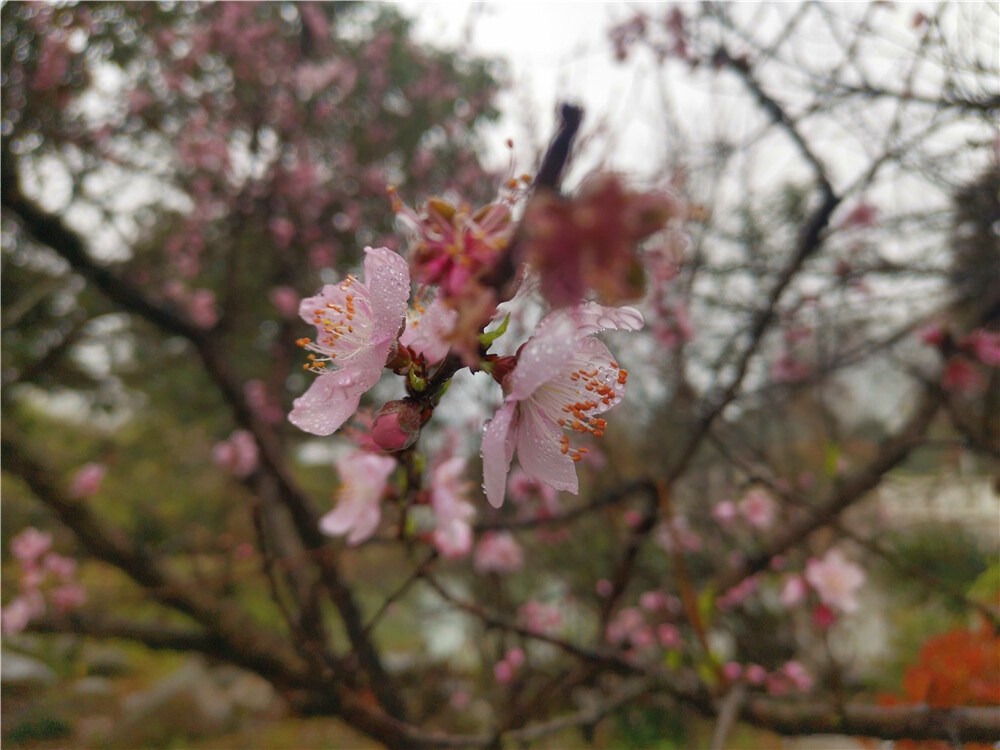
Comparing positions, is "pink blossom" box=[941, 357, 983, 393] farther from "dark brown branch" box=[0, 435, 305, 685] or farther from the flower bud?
"dark brown branch" box=[0, 435, 305, 685]

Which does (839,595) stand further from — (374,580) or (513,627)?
(374,580)

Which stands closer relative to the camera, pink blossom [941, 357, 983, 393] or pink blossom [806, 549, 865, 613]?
pink blossom [941, 357, 983, 393]

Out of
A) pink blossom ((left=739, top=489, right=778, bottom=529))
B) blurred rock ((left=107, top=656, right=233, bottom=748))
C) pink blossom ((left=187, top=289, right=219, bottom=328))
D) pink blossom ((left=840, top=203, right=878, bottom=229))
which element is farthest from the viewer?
blurred rock ((left=107, top=656, right=233, bottom=748))

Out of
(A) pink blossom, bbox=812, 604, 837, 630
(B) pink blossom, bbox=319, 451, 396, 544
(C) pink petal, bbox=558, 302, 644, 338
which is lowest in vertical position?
(A) pink blossom, bbox=812, 604, 837, 630

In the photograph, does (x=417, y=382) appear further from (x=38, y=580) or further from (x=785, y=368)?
(x=38, y=580)

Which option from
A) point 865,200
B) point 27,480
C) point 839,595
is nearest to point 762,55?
point 865,200

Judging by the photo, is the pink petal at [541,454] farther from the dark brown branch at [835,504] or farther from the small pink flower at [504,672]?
the small pink flower at [504,672]

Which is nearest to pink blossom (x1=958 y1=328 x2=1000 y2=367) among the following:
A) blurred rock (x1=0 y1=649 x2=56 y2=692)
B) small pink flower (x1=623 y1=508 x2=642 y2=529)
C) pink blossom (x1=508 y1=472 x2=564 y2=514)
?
small pink flower (x1=623 y1=508 x2=642 y2=529)
